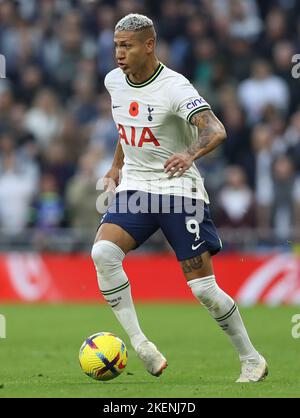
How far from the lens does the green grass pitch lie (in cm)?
805

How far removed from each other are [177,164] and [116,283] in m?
1.16

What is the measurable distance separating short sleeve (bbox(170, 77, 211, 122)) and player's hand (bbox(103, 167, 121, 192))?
1.00 m

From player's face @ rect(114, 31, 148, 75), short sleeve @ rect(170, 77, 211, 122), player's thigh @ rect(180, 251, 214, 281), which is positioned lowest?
player's thigh @ rect(180, 251, 214, 281)

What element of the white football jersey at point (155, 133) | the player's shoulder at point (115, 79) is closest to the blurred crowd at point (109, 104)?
the player's shoulder at point (115, 79)

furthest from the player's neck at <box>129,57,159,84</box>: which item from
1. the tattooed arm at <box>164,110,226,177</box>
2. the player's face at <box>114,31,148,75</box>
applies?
the tattooed arm at <box>164,110,226,177</box>

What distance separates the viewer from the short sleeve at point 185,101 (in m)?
8.52

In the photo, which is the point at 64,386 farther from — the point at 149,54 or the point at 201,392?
the point at 149,54

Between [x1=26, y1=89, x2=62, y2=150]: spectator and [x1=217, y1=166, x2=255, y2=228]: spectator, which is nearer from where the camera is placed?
[x1=217, y1=166, x2=255, y2=228]: spectator

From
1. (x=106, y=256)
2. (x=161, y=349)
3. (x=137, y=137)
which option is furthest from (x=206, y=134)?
(x=161, y=349)

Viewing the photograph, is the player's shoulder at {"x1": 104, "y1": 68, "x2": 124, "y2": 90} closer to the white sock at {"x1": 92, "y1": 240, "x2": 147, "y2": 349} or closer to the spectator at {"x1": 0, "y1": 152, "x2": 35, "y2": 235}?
the white sock at {"x1": 92, "y1": 240, "x2": 147, "y2": 349}

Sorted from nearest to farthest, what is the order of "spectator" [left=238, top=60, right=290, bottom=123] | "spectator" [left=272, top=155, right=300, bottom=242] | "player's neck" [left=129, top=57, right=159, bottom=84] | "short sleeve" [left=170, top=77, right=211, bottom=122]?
1. "short sleeve" [left=170, top=77, right=211, bottom=122]
2. "player's neck" [left=129, top=57, right=159, bottom=84]
3. "spectator" [left=272, top=155, right=300, bottom=242]
4. "spectator" [left=238, top=60, right=290, bottom=123]

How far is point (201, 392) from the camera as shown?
25.7ft

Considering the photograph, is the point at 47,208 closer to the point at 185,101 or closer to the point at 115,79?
the point at 115,79

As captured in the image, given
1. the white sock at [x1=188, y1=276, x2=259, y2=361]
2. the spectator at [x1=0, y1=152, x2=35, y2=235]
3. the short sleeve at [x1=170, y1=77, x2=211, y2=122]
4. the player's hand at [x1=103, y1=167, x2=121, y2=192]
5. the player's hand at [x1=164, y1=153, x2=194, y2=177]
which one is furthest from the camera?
the spectator at [x1=0, y1=152, x2=35, y2=235]
